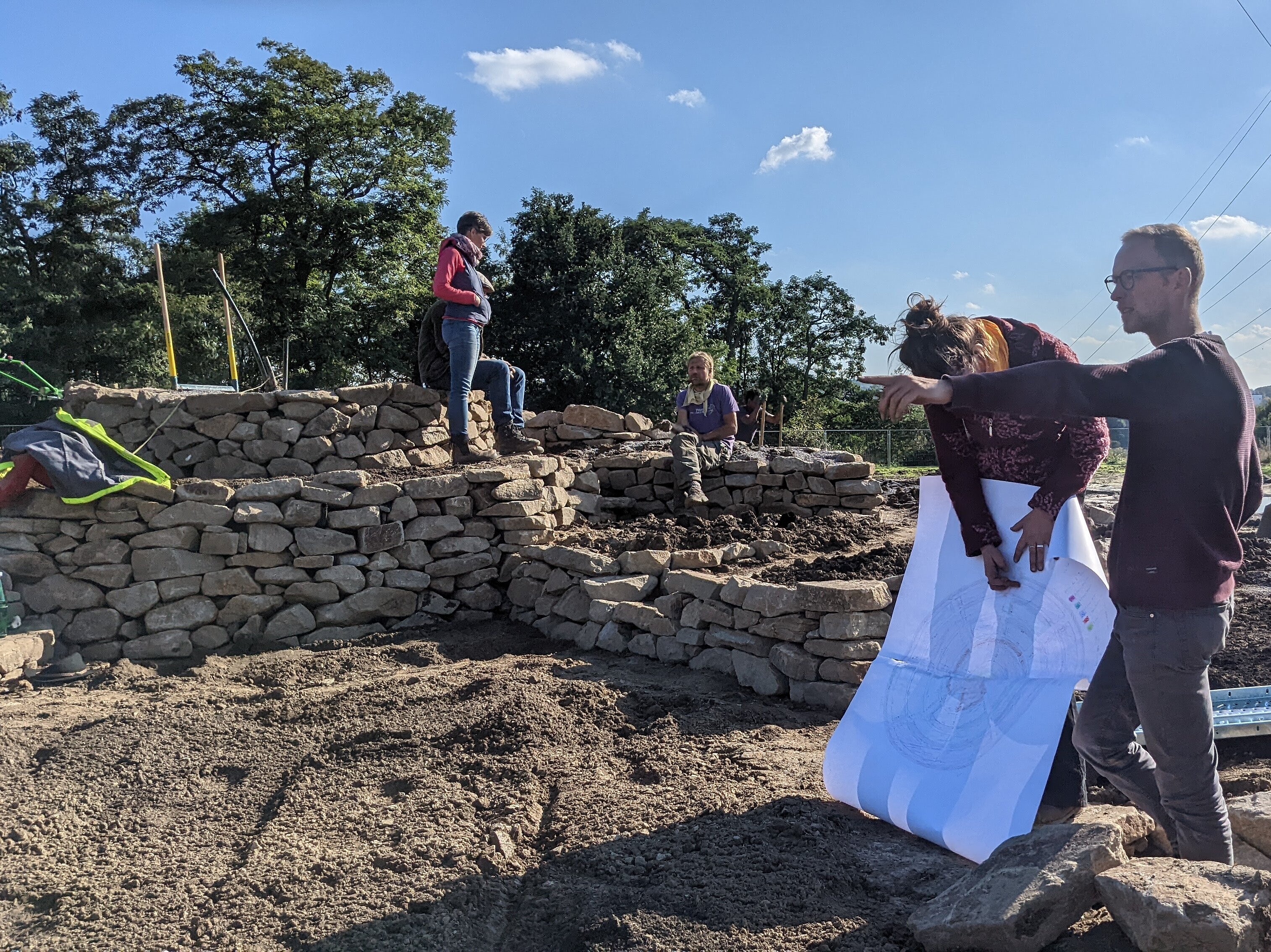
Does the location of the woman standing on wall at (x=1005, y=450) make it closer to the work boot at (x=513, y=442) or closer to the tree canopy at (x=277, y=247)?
the work boot at (x=513, y=442)

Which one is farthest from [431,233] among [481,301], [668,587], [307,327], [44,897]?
[44,897]

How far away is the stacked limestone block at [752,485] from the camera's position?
8258 millimetres

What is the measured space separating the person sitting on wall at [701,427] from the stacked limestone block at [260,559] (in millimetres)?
1747

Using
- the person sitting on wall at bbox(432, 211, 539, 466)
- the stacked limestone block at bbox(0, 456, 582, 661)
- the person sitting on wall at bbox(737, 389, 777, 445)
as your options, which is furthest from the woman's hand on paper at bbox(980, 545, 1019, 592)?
the person sitting on wall at bbox(737, 389, 777, 445)

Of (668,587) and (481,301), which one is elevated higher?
(481,301)

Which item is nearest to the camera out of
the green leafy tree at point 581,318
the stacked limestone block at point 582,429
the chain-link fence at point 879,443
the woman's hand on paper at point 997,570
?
the woman's hand on paper at point 997,570

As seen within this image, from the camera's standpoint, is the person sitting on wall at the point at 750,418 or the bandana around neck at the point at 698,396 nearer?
the bandana around neck at the point at 698,396

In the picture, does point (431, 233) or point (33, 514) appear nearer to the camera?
point (33, 514)

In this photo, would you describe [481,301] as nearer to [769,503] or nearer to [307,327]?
[769,503]

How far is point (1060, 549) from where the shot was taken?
106 inches

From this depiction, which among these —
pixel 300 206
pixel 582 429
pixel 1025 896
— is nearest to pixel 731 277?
pixel 300 206

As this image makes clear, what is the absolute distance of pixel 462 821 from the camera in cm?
327

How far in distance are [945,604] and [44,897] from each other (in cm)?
338

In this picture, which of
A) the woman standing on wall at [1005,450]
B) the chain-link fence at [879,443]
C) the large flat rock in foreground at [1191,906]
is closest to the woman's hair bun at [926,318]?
the woman standing on wall at [1005,450]
